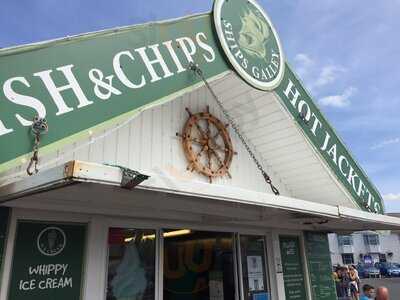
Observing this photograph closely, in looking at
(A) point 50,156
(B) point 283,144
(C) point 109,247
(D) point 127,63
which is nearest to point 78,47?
(D) point 127,63

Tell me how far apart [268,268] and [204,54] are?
424cm

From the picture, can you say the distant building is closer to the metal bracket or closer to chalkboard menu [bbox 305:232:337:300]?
chalkboard menu [bbox 305:232:337:300]

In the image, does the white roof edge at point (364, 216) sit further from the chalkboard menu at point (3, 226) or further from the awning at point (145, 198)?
the chalkboard menu at point (3, 226)

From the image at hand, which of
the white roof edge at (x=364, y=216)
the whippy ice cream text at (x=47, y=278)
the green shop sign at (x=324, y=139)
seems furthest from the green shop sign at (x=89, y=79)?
the white roof edge at (x=364, y=216)

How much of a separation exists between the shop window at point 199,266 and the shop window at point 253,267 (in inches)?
8.4

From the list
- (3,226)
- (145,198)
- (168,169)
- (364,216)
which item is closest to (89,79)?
(145,198)

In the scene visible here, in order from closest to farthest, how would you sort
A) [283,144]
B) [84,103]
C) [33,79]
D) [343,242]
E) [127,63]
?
[33,79], [84,103], [127,63], [283,144], [343,242]

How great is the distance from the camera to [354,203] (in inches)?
283

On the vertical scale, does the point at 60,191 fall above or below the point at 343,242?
below

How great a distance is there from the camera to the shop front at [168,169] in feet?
11.4

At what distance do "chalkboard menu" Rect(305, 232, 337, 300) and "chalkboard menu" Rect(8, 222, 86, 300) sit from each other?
5.07 metres

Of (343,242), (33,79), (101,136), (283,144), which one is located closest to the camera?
(33,79)

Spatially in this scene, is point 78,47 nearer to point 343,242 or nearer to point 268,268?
point 268,268

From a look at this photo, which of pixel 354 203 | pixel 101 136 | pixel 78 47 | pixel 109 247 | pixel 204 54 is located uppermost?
pixel 204 54
